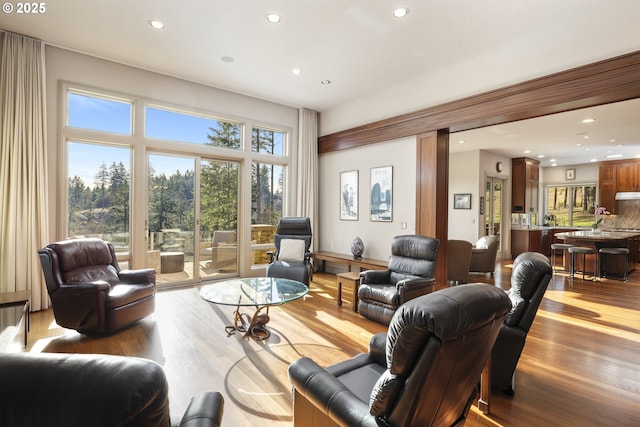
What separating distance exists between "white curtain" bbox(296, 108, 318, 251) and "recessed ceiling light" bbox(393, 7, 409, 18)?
137 inches

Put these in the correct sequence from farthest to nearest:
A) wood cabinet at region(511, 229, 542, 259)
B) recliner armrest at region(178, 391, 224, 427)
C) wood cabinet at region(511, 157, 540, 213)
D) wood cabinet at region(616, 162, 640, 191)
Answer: wood cabinet at region(511, 157, 540, 213)
wood cabinet at region(511, 229, 542, 259)
wood cabinet at region(616, 162, 640, 191)
recliner armrest at region(178, 391, 224, 427)

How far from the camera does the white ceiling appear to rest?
10.7 ft

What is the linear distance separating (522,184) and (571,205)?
9.17ft

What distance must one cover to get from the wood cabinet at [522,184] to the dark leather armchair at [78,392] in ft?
34.5

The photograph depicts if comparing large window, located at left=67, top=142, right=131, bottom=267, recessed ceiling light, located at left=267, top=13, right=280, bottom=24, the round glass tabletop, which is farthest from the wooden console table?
recessed ceiling light, located at left=267, top=13, right=280, bottom=24

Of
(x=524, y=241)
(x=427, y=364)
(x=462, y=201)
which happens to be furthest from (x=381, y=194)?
(x=524, y=241)

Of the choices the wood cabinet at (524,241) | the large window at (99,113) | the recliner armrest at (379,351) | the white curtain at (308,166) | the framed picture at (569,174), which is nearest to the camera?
the recliner armrest at (379,351)

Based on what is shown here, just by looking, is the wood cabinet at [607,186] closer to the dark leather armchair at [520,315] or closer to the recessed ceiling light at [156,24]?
the dark leather armchair at [520,315]

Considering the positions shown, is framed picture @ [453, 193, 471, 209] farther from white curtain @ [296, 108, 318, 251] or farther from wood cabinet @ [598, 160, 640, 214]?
wood cabinet @ [598, 160, 640, 214]

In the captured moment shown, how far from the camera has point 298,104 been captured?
6.49 m

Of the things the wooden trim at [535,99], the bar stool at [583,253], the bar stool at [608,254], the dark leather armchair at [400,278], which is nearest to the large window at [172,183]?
the wooden trim at [535,99]

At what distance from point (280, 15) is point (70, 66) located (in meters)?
3.11

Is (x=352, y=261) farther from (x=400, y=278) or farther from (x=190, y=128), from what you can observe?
(x=190, y=128)

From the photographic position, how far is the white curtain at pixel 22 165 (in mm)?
3867
